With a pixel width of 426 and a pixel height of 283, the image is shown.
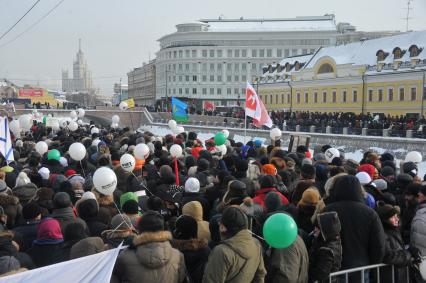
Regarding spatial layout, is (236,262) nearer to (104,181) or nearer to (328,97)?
(104,181)

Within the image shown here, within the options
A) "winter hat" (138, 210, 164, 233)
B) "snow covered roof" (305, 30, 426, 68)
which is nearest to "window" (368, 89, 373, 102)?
"snow covered roof" (305, 30, 426, 68)

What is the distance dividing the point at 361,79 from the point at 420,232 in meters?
45.6

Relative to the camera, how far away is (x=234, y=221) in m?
4.26

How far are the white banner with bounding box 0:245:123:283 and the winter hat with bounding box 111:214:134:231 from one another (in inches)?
44.6

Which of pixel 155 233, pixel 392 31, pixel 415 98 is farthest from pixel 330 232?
pixel 392 31

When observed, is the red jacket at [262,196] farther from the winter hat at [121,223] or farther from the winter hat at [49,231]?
the winter hat at [49,231]

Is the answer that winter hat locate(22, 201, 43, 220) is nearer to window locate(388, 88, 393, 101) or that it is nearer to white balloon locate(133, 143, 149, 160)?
white balloon locate(133, 143, 149, 160)

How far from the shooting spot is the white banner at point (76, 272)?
11.4 ft

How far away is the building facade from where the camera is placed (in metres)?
129

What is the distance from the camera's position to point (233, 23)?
106500mm

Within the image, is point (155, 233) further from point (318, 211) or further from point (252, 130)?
point (252, 130)

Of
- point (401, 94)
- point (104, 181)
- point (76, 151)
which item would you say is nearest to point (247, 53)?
point (401, 94)

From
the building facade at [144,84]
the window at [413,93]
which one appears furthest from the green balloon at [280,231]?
the building facade at [144,84]

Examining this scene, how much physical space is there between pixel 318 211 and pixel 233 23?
104552 mm
